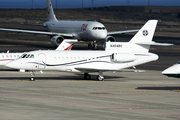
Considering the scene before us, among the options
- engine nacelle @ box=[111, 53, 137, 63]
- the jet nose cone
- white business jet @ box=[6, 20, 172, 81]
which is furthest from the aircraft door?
engine nacelle @ box=[111, 53, 137, 63]

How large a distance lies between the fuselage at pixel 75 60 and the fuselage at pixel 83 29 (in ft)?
112

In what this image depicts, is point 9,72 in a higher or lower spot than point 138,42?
lower

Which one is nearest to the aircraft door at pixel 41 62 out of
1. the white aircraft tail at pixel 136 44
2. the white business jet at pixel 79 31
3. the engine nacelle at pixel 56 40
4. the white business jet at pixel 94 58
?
the white business jet at pixel 94 58

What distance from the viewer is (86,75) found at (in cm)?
3975

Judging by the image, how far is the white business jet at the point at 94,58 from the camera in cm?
3766

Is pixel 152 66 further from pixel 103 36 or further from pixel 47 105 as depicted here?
pixel 47 105

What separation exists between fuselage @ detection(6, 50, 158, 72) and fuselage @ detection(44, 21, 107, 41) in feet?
112

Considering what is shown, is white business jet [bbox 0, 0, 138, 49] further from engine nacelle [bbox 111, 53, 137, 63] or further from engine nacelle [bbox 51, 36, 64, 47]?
engine nacelle [bbox 111, 53, 137, 63]

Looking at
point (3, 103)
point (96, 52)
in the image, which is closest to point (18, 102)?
point (3, 103)

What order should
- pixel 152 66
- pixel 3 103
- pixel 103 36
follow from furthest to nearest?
pixel 103 36
pixel 152 66
pixel 3 103

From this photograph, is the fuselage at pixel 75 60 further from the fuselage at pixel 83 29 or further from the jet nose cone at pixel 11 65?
the fuselage at pixel 83 29

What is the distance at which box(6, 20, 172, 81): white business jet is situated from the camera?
37.7 m

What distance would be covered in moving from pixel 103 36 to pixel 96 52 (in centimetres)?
3422

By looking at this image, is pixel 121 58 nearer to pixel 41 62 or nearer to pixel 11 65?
pixel 41 62
